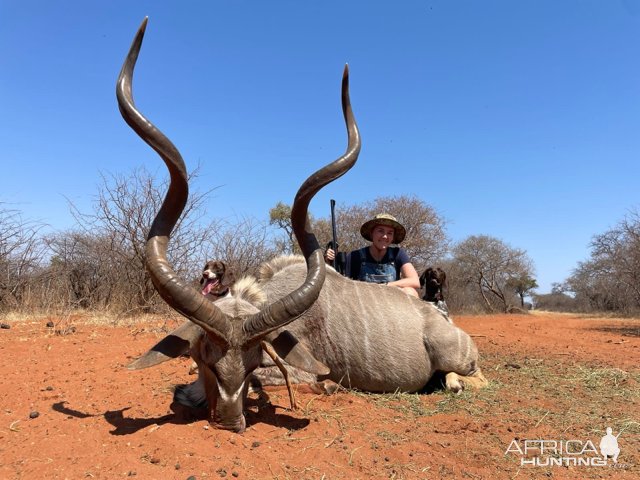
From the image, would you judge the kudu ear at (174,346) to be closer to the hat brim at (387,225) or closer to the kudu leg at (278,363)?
the kudu leg at (278,363)

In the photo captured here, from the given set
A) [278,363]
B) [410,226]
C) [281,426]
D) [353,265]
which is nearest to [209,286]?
[353,265]

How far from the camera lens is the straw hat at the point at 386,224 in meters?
5.72

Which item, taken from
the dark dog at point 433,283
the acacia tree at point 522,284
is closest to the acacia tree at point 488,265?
the acacia tree at point 522,284

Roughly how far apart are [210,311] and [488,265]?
29.3m

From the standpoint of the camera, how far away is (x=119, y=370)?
4.31m

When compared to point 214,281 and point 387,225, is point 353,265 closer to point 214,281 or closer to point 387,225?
point 387,225

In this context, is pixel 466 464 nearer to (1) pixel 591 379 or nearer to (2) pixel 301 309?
(2) pixel 301 309

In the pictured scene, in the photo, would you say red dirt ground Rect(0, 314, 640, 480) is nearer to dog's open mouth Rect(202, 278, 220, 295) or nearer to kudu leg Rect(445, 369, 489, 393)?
kudu leg Rect(445, 369, 489, 393)

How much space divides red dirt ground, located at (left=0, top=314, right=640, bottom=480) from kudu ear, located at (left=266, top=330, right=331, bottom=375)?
1.23ft

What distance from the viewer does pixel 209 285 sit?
6.04m

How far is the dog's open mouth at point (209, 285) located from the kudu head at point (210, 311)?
2.87 m

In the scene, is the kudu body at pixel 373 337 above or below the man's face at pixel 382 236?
below

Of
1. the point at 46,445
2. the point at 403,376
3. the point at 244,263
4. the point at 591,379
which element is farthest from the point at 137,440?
the point at 244,263

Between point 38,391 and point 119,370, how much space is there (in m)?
0.75
